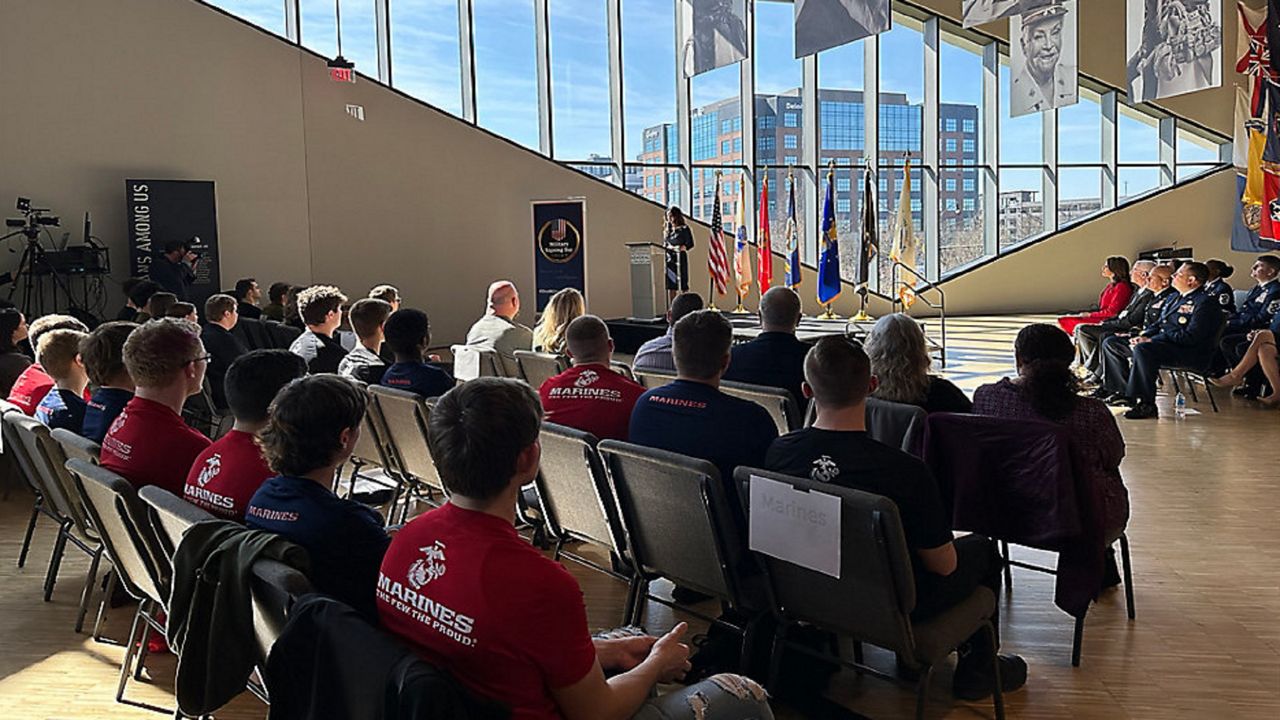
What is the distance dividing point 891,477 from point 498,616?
1.36m

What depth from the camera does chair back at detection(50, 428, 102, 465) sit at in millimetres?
3414

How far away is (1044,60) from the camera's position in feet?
38.0

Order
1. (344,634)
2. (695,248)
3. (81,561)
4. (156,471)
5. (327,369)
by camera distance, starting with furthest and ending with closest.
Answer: (695,248), (327,369), (81,561), (156,471), (344,634)

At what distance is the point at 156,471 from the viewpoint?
3.42 m

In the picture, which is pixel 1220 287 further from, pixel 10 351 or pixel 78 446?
pixel 10 351

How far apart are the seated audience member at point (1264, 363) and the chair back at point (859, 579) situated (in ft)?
25.4

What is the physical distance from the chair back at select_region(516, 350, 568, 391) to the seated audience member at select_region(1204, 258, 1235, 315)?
20.3 feet

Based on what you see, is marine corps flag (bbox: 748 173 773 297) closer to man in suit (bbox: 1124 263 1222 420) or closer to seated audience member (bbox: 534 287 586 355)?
man in suit (bbox: 1124 263 1222 420)

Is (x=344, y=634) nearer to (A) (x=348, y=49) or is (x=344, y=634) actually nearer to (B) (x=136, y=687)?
(B) (x=136, y=687)

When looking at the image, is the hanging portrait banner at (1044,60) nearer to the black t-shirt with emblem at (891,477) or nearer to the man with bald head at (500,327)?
the man with bald head at (500,327)

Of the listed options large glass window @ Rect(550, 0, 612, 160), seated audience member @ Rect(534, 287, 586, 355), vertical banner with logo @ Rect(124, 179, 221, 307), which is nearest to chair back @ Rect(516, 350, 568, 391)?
seated audience member @ Rect(534, 287, 586, 355)

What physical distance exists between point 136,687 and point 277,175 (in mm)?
10495

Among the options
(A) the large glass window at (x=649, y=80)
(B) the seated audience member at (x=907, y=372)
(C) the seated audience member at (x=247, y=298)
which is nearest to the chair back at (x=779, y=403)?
(B) the seated audience member at (x=907, y=372)

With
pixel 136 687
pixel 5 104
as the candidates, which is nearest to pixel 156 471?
pixel 136 687
